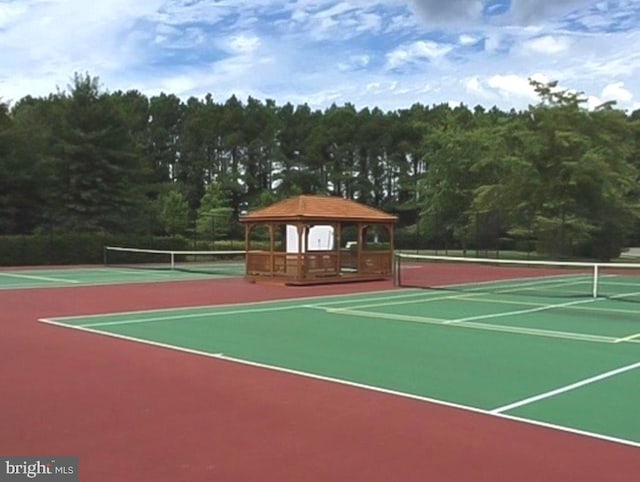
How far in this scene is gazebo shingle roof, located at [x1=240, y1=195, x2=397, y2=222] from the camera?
2111cm

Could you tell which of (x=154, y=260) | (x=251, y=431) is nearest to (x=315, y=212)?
(x=251, y=431)

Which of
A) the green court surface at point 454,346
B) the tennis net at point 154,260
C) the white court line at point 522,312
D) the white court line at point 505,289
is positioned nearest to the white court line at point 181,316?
the green court surface at point 454,346

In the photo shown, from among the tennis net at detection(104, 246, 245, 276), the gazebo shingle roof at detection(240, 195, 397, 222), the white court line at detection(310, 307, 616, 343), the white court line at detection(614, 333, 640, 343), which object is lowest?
the white court line at detection(614, 333, 640, 343)

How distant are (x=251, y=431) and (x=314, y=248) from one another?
17998 millimetres

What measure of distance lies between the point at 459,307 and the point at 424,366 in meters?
6.78

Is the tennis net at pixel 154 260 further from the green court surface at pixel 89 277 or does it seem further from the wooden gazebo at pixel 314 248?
the wooden gazebo at pixel 314 248

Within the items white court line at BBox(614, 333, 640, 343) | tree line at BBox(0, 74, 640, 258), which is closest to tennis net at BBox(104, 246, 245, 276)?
tree line at BBox(0, 74, 640, 258)

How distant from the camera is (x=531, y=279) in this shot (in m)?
24.6

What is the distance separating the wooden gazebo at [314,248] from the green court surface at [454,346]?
15.3 ft

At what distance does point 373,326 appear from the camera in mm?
11914

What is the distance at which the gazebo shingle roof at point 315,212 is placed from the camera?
2111 cm

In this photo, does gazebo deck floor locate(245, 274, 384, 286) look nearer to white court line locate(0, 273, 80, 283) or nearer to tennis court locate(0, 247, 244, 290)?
tennis court locate(0, 247, 244, 290)

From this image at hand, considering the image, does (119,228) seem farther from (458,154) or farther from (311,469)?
(311,469)

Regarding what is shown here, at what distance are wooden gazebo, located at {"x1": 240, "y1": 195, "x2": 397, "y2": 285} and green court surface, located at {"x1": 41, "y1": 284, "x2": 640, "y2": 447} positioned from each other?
15.3 ft
